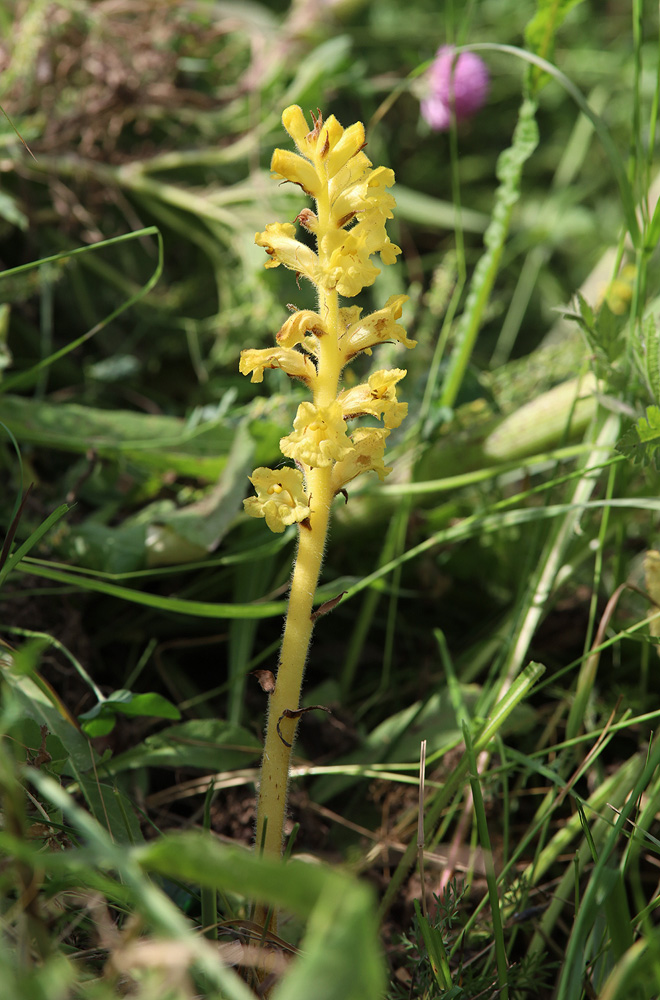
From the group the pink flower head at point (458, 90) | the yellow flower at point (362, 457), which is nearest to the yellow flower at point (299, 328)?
the yellow flower at point (362, 457)

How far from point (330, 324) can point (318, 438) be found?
13cm

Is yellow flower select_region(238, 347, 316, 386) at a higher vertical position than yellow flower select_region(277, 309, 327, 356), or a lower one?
lower

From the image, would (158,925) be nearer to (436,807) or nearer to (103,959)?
(103,959)

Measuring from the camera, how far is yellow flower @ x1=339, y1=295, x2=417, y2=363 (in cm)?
95

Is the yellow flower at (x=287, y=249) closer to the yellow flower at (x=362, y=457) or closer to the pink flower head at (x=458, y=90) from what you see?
the yellow flower at (x=362, y=457)

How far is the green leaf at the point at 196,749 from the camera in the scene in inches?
48.3

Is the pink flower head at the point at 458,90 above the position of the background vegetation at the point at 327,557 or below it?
above

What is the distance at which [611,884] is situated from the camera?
80 centimetres

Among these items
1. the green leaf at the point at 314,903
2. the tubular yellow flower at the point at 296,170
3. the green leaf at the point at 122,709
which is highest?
the tubular yellow flower at the point at 296,170

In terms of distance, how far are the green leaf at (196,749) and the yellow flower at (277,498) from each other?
48 cm

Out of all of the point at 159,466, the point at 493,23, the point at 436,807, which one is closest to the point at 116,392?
the point at 159,466

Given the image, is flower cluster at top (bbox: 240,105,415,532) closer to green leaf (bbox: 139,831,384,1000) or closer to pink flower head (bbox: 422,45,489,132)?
green leaf (bbox: 139,831,384,1000)

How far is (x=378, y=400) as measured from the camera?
924mm

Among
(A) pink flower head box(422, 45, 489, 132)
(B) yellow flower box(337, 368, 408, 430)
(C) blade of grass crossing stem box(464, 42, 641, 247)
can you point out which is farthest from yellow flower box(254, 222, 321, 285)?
(A) pink flower head box(422, 45, 489, 132)
